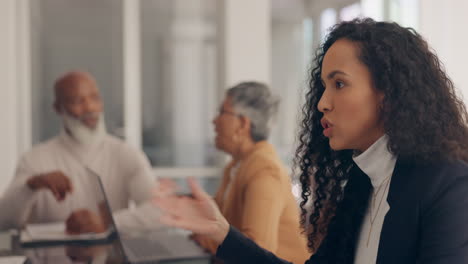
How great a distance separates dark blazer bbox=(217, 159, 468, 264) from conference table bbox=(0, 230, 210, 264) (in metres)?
0.84

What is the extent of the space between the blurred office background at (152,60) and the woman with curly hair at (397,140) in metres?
3.33

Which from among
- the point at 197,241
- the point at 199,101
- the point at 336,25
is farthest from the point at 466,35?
the point at 336,25

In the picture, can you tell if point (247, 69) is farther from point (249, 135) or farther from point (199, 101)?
point (249, 135)

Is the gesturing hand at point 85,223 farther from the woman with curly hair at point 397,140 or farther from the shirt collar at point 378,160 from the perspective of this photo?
the shirt collar at point 378,160

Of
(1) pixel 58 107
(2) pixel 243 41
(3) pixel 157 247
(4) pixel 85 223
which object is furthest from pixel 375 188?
(2) pixel 243 41

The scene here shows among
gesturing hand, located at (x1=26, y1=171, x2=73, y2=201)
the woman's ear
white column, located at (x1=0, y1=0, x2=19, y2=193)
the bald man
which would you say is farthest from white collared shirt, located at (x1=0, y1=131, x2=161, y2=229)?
white column, located at (x1=0, y1=0, x2=19, y2=193)

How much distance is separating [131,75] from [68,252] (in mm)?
2797

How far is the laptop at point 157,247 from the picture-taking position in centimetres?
184

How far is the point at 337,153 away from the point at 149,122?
3482 millimetres

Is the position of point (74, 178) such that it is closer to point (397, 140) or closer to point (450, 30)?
point (397, 140)

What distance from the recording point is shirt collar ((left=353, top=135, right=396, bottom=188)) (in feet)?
3.85

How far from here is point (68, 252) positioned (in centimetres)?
200

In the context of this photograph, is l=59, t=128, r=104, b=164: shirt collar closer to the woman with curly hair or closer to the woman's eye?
the woman with curly hair

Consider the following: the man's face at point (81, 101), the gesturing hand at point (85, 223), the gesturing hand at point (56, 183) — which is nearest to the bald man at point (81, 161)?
the man's face at point (81, 101)
